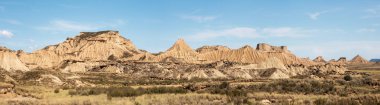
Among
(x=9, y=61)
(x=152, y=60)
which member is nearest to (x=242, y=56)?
(x=152, y=60)

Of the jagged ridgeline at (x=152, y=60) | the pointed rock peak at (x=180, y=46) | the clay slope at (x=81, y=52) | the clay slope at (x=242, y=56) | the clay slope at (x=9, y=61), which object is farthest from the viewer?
the pointed rock peak at (x=180, y=46)

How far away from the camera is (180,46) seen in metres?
189

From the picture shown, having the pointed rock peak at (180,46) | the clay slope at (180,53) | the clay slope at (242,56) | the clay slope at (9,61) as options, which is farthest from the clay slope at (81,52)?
the clay slope at (9,61)

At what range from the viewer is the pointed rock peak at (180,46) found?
615 feet

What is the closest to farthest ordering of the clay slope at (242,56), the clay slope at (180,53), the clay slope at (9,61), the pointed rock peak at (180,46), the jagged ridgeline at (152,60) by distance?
the clay slope at (9,61) < the jagged ridgeline at (152,60) < the clay slope at (180,53) < the clay slope at (242,56) < the pointed rock peak at (180,46)

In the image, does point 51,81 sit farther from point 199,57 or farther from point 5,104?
point 199,57

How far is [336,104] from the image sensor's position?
25156 mm

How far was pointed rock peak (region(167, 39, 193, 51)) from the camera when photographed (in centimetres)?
18750

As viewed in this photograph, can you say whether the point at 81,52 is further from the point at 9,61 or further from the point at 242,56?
the point at 9,61

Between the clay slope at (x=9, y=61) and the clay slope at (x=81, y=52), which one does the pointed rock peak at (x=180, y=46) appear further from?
the clay slope at (x=9, y=61)

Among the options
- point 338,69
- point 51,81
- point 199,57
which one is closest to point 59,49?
point 199,57

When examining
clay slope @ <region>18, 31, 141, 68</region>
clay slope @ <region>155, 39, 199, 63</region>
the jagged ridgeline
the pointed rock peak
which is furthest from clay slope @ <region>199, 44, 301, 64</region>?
clay slope @ <region>18, 31, 141, 68</region>

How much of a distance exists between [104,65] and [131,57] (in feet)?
109

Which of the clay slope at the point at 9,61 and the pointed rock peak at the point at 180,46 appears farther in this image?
the pointed rock peak at the point at 180,46
